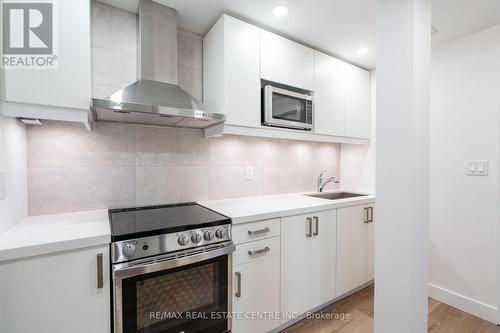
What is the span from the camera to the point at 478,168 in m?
1.98

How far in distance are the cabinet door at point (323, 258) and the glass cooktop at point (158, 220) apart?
849 millimetres

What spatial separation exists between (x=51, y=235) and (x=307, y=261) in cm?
164

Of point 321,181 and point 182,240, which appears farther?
point 321,181

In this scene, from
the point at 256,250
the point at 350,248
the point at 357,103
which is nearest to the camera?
the point at 256,250

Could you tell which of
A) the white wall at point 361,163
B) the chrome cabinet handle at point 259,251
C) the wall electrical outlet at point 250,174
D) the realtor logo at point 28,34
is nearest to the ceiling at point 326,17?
the realtor logo at point 28,34

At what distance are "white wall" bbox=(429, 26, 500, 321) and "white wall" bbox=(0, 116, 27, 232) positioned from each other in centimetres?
321

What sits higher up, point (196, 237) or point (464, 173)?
point (464, 173)

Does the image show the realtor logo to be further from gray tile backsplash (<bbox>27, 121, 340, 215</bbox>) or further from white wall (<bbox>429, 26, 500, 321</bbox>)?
white wall (<bbox>429, 26, 500, 321</bbox>)

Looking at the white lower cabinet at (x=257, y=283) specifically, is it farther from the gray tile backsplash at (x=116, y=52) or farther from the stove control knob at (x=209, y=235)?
the gray tile backsplash at (x=116, y=52)

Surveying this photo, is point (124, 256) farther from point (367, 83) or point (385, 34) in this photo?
point (367, 83)

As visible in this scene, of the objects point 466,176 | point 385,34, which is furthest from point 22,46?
point 466,176

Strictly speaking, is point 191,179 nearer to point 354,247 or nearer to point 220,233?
point 220,233

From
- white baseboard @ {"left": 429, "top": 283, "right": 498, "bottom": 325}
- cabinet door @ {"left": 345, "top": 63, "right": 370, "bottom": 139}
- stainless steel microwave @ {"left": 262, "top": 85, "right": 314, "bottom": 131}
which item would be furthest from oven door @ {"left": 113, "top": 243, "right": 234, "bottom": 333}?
white baseboard @ {"left": 429, "top": 283, "right": 498, "bottom": 325}

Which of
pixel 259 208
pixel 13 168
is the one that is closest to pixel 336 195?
pixel 259 208
